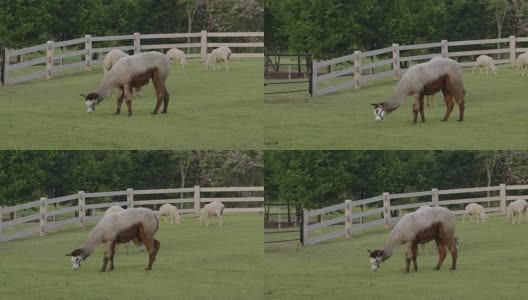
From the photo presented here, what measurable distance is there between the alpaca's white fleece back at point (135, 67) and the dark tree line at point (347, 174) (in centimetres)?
570

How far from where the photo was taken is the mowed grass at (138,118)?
27.9 m

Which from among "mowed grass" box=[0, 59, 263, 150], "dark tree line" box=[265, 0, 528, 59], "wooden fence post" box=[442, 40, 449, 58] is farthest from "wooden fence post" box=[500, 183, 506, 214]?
"mowed grass" box=[0, 59, 263, 150]

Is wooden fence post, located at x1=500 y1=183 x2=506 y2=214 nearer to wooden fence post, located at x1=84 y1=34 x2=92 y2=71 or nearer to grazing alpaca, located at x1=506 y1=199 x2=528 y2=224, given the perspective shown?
grazing alpaca, located at x1=506 y1=199 x2=528 y2=224

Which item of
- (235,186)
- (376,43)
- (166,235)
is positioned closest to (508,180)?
(376,43)

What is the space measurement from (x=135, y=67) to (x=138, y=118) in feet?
3.76

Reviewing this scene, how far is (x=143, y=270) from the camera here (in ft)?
84.8

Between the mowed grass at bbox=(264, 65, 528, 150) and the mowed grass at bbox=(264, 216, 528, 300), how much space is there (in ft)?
8.22

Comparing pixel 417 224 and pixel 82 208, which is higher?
pixel 82 208

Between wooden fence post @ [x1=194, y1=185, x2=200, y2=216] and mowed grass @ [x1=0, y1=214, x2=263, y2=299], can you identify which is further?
wooden fence post @ [x1=194, y1=185, x2=200, y2=216]

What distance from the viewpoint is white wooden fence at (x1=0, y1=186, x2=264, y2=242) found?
31453 millimetres

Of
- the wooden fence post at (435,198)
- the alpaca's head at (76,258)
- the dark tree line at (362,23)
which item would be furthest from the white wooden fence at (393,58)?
the alpaca's head at (76,258)

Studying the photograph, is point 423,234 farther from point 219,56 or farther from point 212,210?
point 219,56

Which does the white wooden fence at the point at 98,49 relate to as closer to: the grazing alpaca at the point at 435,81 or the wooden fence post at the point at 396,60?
the wooden fence post at the point at 396,60

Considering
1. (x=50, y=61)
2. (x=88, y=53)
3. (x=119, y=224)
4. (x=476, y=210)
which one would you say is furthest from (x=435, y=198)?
(x=119, y=224)
